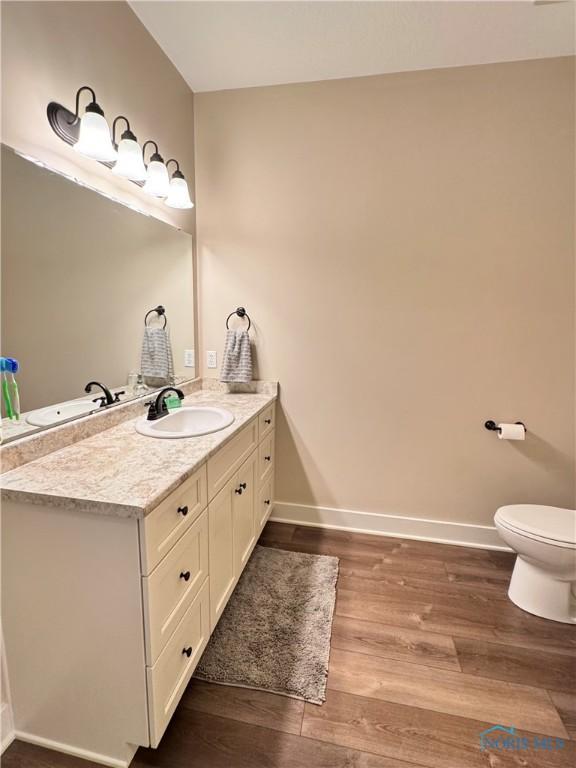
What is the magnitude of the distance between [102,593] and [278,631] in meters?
0.88

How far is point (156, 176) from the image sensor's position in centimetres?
180

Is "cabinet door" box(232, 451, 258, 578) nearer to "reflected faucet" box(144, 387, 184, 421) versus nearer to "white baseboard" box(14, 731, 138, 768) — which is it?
"reflected faucet" box(144, 387, 184, 421)

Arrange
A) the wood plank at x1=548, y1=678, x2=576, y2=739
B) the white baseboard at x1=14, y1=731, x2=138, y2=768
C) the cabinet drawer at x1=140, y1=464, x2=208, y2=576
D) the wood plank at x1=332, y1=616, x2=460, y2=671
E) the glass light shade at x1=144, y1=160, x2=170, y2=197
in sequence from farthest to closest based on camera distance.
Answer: the glass light shade at x1=144, y1=160, x2=170, y2=197
the wood plank at x1=332, y1=616, x2=460, y2=671
the wood plank at x1=548, y1=678, x2=576, y2=739
the white baseboard at x1=14, y1=731, x2=138, y2=768
the cabinet drawer at x1=140, y1=464, x2=208, y2=576

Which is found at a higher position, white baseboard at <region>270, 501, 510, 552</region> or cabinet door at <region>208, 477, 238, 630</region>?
cabinet door at <region>208, 477, 238, 630</region>

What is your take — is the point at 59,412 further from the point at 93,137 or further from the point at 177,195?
the point at 177,195

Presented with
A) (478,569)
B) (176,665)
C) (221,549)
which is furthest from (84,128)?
(478,569)

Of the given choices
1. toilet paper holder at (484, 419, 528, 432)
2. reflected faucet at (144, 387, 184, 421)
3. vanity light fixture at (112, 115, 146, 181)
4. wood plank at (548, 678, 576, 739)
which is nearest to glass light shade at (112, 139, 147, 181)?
vanity light fixture at (112, 115, 146, 181)

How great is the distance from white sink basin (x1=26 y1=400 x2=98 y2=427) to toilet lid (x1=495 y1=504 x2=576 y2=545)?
194cm

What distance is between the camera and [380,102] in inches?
81.9

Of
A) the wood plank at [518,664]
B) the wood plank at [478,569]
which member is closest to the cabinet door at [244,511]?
the wood plank at [518,664]

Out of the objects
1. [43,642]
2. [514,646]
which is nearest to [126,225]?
[43,642]

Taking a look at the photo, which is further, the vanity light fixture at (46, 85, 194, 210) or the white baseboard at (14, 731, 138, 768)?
the vanity light fixture at (46, 85, 194, 210)

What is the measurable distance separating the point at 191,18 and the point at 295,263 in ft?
3.88

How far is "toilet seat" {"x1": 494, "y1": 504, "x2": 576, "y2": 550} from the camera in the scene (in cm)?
165
